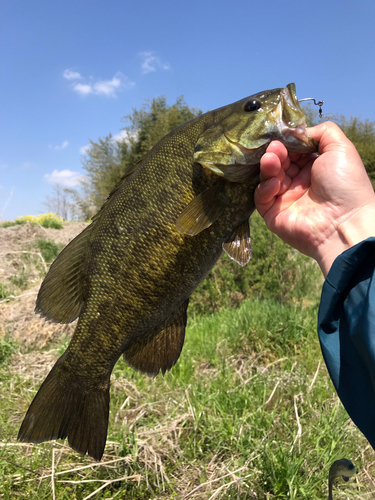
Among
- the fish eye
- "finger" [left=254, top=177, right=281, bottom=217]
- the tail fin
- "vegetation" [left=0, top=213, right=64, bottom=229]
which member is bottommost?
the tail fin

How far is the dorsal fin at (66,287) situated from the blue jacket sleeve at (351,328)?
1.17m

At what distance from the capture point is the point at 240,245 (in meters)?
1.78

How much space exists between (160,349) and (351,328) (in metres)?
0.95

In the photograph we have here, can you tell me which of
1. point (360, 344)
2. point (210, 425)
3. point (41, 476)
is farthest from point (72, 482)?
point (360, 344)

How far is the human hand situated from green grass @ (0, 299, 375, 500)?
163cm

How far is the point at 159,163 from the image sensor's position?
173 centimetres

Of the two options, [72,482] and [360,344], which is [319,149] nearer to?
[360,344]

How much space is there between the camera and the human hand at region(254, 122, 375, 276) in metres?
1.78

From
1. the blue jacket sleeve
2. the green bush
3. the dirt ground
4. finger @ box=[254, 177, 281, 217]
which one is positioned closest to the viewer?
the blue jacket sleeve

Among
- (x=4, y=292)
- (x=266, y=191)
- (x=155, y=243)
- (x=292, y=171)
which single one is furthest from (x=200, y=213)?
(x=4, y=292)

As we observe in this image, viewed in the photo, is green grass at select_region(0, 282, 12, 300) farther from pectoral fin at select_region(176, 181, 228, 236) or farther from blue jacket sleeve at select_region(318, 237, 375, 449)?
blue jacket sleeve at select_region(318, 237, 375, 449)

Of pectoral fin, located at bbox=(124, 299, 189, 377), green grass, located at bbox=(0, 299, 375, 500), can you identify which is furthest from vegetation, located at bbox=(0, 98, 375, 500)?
pectoral fin, located at bbox=(124, 299, 189, 377)

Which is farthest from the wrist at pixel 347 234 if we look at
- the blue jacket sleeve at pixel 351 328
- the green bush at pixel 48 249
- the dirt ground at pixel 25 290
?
the green bush at pixel 48 249

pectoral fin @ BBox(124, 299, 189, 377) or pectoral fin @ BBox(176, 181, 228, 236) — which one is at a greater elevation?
pectoral fin @ BBox(176, 181, 228, 236)
